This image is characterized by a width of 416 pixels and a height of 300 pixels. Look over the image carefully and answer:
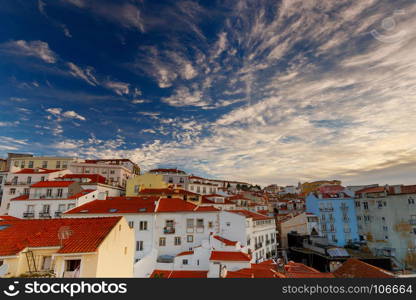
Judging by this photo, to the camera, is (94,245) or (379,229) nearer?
(94,245)

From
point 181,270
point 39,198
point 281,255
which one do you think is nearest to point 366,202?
point 281,255

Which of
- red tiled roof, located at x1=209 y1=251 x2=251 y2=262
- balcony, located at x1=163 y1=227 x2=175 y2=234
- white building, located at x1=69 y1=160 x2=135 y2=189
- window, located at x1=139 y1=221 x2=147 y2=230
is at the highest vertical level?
white building, located at x1=69 y1=160 x2=135 y2=189

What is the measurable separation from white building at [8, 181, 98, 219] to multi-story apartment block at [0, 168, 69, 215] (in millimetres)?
11569

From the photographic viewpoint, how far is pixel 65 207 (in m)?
39.0

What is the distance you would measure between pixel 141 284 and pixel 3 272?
8879mm

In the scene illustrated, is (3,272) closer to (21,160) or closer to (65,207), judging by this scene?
(65,207)

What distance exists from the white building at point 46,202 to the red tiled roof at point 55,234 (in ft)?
81.1

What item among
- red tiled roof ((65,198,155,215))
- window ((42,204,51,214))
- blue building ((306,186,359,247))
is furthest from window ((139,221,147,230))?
blue building ((306,186,359,247))

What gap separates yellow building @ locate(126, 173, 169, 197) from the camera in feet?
182

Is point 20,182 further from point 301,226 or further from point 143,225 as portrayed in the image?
point 301,226

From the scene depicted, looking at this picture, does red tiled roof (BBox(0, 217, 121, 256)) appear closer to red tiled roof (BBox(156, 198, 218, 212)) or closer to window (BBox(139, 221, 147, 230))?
window (BBox(139, 221, 147, 230))

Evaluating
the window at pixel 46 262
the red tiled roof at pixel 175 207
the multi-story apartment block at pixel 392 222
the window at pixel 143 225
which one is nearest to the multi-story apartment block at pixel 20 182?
the window at pixel 143 225

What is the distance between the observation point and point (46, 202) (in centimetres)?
3938

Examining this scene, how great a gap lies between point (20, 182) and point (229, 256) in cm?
5245
